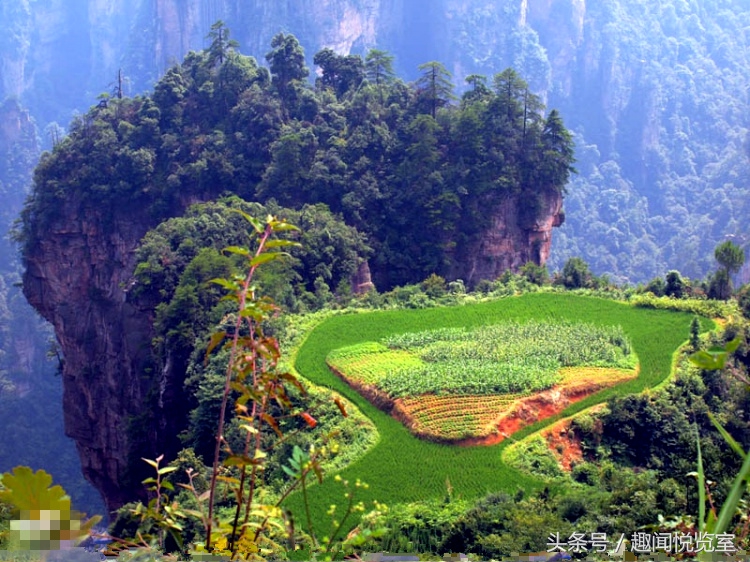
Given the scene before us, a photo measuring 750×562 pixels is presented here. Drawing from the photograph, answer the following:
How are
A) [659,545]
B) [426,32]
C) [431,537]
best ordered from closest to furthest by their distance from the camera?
[659,545], [431,537], [426,32]

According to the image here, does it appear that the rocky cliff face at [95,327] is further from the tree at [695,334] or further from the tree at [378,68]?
the tree at [695,334]

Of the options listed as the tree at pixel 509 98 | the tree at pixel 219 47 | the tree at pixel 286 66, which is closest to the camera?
the tree at pixel 509 98

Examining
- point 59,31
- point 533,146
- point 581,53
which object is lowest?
point 533,146

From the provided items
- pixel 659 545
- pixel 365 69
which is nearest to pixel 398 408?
pixel 659 545

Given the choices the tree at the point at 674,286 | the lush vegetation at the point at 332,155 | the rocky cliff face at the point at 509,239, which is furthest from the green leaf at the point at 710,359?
the rocky cliff face at the point at 509,239

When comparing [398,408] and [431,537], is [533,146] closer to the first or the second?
[398,408]
